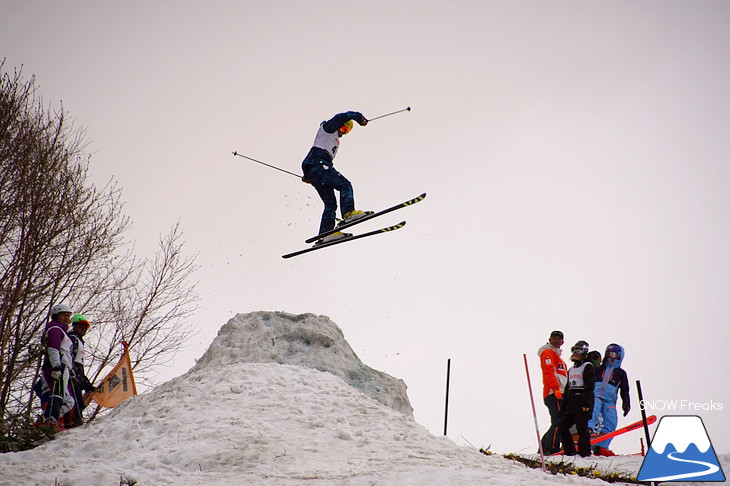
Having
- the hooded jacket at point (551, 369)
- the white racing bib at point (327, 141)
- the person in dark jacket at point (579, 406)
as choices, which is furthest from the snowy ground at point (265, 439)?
the white racing bib at point (327, 141)

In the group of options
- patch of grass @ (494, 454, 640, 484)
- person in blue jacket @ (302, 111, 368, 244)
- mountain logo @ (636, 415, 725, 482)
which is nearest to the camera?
mountain logo @ (636, 415, 725, 482)

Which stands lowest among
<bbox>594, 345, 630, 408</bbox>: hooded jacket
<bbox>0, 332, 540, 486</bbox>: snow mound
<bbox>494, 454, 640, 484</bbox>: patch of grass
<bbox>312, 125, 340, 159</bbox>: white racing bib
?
<bbox>494, 454, 640, 484</bbox>: patch of grass

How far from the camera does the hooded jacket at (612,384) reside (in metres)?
10.8

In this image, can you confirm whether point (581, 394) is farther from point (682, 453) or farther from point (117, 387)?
point (117, 387)

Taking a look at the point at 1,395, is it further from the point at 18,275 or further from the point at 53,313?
the point at 53,313

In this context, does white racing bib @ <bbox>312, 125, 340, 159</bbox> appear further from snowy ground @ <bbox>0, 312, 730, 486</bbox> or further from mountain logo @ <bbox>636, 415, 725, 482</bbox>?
mountain logo @ <bbox>636, 415, 725, 482</bbox>

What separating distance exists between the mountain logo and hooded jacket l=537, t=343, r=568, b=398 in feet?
14.0

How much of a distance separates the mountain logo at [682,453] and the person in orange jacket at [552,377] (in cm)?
416

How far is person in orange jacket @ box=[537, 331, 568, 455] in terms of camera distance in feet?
33.0

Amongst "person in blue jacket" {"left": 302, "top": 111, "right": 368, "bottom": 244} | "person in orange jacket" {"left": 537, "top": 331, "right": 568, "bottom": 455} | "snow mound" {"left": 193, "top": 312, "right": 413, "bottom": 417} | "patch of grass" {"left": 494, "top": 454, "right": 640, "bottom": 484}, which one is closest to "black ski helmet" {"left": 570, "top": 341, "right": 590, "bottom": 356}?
"person in orange jacket" {"left": 537, "top": 331, "right": 568, "bottom": 455}

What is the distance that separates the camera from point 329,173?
11.5 meters

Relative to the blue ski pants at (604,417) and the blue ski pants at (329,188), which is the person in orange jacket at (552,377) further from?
the blue ski pants at (329,188)

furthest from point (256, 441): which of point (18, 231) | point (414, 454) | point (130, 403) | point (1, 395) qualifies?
point (18, 231)

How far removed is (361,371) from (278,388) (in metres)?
2.22
